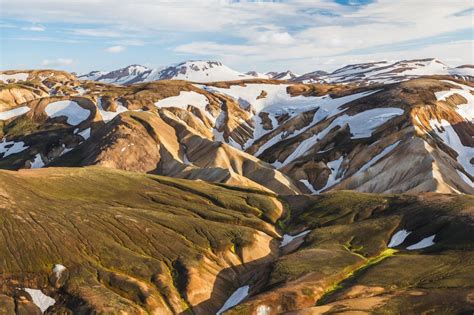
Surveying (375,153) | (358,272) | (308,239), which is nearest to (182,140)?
(375,153)

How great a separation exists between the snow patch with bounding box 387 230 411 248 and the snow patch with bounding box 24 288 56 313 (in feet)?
196

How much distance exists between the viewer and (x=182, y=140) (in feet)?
620

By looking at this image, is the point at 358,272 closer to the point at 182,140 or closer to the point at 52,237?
the point at 52,237

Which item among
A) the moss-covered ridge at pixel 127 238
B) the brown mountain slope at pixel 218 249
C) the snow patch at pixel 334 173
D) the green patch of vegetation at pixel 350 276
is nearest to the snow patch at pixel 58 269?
the brown mountain slope at pixel 218 249

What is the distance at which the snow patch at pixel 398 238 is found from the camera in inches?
3526

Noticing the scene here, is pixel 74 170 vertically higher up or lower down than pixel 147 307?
higher up

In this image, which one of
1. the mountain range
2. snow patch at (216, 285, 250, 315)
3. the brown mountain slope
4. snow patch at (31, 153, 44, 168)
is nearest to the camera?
the brown mountain slope

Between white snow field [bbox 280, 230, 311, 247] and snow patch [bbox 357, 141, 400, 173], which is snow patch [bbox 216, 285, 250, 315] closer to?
white snow field [bbox 280, 230, 311, 247]

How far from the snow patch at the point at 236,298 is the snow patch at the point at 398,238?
29503mm

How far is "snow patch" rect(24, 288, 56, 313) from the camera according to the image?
68387mm

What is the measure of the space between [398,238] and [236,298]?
34966mm

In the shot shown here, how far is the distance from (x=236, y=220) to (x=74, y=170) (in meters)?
47.5

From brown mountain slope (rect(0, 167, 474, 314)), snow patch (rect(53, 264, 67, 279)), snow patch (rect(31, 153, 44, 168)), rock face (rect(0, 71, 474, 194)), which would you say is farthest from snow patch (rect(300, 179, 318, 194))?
snow patch (rect(53, 264, 67, 279))

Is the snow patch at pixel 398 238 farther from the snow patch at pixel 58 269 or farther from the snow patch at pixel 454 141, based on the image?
the snow patch at pixel 454 141
